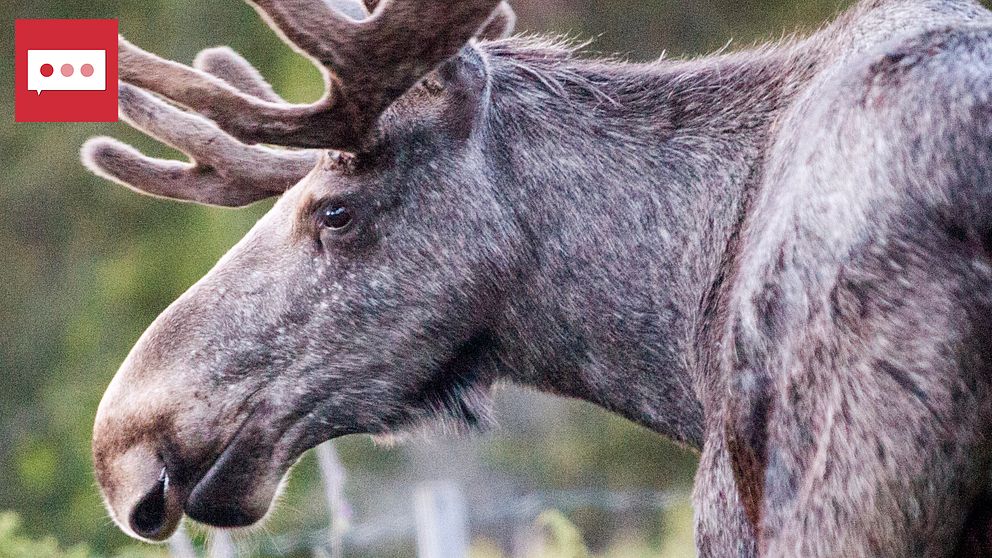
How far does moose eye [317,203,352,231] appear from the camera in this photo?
3.13 metres

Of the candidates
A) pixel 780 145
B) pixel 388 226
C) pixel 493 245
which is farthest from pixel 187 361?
pixel 780 145

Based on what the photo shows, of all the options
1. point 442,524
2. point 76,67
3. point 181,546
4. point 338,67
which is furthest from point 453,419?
point 442,524

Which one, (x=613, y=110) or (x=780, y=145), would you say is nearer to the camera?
(x=780, y=145)

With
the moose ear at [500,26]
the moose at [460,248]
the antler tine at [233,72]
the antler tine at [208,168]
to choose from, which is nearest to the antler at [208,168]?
the antler tine at [208,168]

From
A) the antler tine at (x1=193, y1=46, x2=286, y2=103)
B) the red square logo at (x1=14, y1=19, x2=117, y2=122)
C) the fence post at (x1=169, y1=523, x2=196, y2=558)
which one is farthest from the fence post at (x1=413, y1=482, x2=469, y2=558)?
the antler tine at (x1=193, y1=46, x2=286, y2=103)

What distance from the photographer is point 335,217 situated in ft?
10.3

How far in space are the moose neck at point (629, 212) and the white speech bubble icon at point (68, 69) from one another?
1.96m

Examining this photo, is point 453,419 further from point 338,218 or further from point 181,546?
point 181,546

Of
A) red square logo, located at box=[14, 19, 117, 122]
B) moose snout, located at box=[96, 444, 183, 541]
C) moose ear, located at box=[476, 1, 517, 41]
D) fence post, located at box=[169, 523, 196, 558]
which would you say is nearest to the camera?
moose snout, located at box=[96, 444, 183, 541]

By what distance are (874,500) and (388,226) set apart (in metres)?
1.40

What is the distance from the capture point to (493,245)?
3086 millimetres

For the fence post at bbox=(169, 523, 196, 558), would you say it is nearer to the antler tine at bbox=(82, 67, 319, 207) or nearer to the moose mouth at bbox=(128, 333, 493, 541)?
the antler tine at bbox=(82, 67, 319, 207)

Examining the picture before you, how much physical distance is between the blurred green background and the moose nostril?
5294 mm

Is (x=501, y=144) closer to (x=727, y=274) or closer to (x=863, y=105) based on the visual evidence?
(x=727, y=274)
